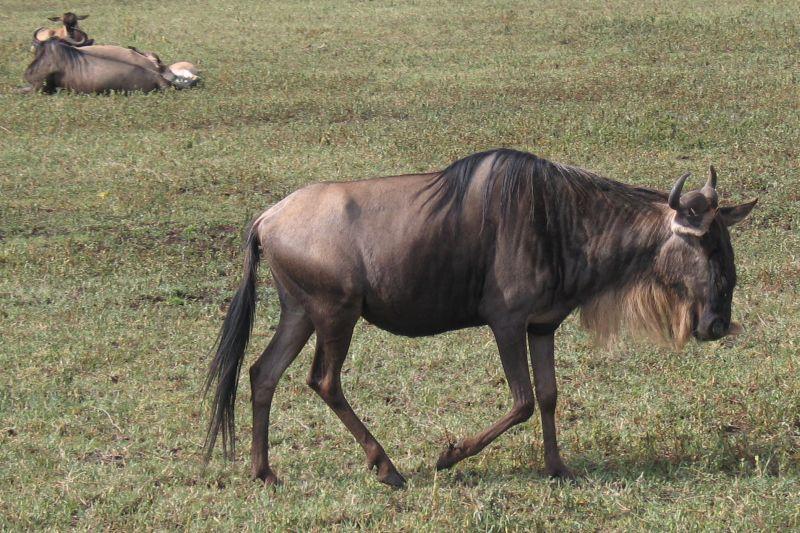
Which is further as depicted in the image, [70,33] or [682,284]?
[70,33]

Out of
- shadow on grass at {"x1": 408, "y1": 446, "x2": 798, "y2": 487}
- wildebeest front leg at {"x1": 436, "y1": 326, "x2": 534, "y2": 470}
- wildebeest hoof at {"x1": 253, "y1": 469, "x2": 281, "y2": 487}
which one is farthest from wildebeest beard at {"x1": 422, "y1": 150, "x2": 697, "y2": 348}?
wildebeest hoof at {"x1": 253, "y1": 469, "x2": 281, "y2": 487}

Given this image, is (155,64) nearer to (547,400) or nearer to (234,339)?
(234,339)

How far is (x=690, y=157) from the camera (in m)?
12.0

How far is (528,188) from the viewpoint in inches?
227

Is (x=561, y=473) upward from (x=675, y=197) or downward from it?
downward

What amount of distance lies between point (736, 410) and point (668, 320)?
95 centimetres

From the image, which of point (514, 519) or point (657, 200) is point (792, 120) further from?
point (514, 519)

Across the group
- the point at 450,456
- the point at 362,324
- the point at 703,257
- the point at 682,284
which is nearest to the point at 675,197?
the point at 703,257

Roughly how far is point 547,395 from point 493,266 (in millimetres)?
690

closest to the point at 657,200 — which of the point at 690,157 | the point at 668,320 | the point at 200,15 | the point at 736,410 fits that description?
the point at 668,320

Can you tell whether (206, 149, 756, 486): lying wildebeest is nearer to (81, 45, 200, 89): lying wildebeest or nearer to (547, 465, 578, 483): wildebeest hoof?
(547, 465, 578, 483): wildebeest hoof

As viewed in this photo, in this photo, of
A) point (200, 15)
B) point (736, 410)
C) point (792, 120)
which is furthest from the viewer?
point (200, 15)

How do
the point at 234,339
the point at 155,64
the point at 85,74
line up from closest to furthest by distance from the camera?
the point at 234,339 < the point at 85,74 < the point at 155,64

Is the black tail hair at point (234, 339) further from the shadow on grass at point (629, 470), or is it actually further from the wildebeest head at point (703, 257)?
the wildebeest head at point (703, 257)
